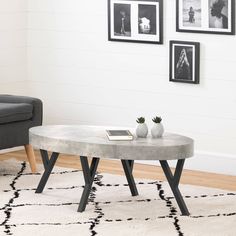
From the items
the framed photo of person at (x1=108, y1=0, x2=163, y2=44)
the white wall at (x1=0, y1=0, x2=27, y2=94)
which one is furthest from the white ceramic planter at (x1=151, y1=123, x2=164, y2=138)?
the white wall at (x1=0, y1=0, x2=27, y2=94)

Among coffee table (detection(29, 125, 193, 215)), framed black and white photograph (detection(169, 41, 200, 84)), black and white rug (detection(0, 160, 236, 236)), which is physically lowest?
black and white rug (detection(0, 160, 236, 236))

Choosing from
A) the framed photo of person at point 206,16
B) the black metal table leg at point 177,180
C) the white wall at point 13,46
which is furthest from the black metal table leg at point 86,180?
the white wall at point 13,46

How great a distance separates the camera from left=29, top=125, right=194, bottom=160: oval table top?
521 cm

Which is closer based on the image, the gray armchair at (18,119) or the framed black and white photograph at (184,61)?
the gray armchair at (18,119)

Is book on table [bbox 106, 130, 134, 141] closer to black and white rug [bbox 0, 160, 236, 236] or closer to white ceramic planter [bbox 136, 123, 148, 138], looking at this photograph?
white ceramic planter [bbox 136, 123, 148, 138]

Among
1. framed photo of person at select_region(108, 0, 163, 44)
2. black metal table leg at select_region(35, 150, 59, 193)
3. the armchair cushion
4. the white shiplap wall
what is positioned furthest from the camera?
framed photo of person at select_region(108, 0, 163, 44)

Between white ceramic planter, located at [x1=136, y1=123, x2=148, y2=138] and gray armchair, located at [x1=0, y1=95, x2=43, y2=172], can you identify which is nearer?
white ceramic planter, located at [x1=136, y1=123, x2=148, y2=138]

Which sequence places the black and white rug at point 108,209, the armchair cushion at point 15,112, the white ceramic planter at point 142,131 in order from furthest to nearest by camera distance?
the armchair cushion at point 15,112
the white ceramic planter at point 142,131
the black and white rug at point 108,209

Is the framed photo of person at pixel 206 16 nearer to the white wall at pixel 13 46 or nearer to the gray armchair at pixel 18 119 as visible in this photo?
the gray armchair at pixel 18 119

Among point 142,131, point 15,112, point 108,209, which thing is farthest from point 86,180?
point 15,112

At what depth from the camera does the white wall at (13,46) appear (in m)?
7.38

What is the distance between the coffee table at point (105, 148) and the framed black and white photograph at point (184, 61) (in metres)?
1.26

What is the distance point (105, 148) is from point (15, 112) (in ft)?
4.33

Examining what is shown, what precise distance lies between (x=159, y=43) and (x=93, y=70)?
73cm
